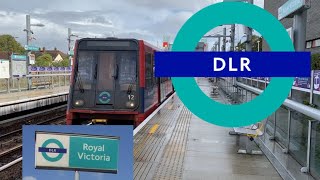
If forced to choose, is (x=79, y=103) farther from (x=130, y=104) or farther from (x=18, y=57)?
(x=18, y=57)

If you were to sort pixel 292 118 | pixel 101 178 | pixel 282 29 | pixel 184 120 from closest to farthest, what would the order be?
pixel 282 29, pixel 101 178, pixel 292 118, pixel 184 120

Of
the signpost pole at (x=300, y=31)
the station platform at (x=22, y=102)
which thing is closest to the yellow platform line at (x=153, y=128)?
the signpost pole at (x=300, y=31)

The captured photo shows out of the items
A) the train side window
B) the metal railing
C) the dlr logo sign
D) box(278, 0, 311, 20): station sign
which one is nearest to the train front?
the train side window

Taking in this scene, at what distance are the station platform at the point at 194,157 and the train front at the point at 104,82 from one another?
194 cm

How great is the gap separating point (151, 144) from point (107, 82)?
14.8ft

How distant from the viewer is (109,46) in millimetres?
12203

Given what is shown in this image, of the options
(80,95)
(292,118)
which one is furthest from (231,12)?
(80,95)

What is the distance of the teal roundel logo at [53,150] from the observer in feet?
11.0

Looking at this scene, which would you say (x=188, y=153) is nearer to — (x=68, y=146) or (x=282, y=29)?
(x=68, y=146)

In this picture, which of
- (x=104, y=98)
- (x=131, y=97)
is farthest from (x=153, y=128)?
(x=104, y=98)

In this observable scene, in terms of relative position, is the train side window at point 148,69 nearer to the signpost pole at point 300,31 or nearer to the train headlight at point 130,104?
the train headlight at point 130,104

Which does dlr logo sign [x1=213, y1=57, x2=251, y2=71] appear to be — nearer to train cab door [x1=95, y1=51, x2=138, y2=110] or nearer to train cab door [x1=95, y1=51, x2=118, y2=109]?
train cab door [x1=95, y1=51, x2=138, y2=110]

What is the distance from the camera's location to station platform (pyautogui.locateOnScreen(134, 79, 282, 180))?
5965 mm

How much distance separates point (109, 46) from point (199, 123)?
3507mm
